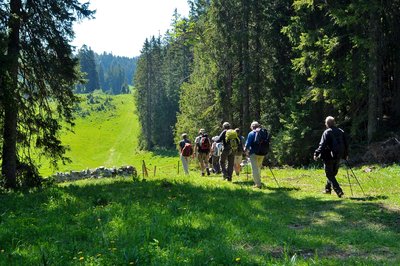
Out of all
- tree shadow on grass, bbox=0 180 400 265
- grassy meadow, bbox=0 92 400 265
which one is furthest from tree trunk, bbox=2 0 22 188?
tree shadow on grass, bbox=0 180 400 265

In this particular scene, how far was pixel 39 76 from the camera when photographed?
14.8 meters

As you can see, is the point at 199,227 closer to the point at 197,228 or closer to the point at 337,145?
the point at 197,228

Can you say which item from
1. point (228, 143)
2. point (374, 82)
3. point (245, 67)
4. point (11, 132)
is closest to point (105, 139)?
point (245, 67)

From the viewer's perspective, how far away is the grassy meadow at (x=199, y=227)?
5652mm

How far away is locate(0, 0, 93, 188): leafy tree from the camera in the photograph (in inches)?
559

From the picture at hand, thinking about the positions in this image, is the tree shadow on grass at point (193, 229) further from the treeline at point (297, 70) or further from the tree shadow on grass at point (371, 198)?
the treeline at point (297, 70)

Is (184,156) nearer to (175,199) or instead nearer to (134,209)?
(175,199)

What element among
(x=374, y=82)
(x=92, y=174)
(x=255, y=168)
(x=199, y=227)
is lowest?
(x=92, y=174)

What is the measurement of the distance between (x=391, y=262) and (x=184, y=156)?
1422 centimetres

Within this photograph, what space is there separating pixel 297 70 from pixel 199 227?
2001cm

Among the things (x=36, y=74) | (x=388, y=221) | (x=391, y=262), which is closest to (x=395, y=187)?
(x=388, y=221)

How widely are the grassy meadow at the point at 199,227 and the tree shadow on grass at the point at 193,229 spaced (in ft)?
0.05

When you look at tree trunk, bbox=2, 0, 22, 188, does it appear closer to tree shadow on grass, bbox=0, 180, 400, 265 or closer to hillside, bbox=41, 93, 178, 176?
tree shadow on grass, bbox=0, 180, 400, 265

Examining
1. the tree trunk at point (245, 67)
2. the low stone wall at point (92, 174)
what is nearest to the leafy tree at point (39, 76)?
the low stone wall at point (92, 174)
